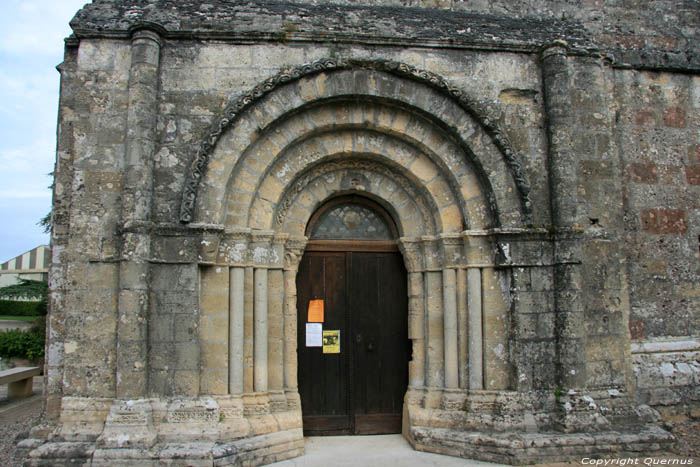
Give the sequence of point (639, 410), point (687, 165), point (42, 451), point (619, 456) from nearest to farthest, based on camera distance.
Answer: point (42, 451)
point (619, 456)
point (639, 410)
point (687, 165)

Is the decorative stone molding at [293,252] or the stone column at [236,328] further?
the decorative stone molding at [293,252]

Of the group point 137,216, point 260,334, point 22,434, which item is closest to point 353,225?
point 260,334

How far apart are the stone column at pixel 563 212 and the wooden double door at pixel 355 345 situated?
1.81 m

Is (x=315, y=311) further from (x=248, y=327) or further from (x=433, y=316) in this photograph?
(x=433, y=316)

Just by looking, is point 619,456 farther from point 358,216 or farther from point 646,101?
point 646,101

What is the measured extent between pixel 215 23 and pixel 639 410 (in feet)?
20.6

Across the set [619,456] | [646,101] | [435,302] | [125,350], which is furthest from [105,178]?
[646,101]

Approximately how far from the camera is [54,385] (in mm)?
5223

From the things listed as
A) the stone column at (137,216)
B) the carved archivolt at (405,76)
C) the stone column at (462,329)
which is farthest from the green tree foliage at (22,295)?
the stone column at (462,329)

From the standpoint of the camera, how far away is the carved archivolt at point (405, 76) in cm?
535

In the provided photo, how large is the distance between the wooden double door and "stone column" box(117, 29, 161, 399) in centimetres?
187

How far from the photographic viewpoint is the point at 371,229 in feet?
21.0

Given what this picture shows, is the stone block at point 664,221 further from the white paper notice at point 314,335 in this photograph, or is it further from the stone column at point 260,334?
the stone column at point 260,334

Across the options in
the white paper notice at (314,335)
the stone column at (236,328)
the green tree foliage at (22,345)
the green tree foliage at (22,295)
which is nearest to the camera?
the stone column at (236,328)
